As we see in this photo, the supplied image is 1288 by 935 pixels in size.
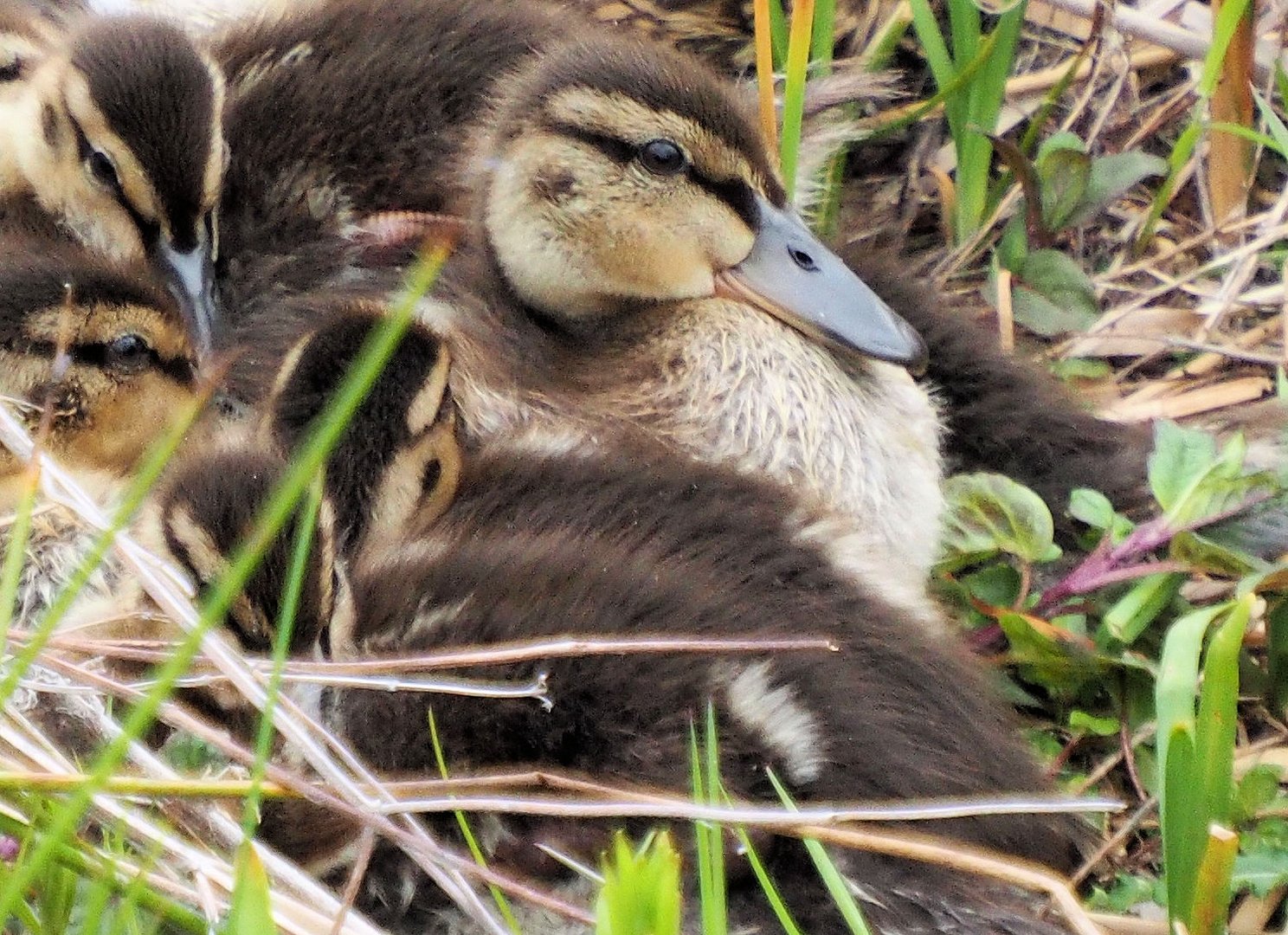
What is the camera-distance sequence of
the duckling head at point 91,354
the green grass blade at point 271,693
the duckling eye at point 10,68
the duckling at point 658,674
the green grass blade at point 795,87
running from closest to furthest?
the green grass blade at point 271,693 → the duckling at point 658,674 → the duckling head at point 91,354 → the green grass blade at point 795,87 → the duckling eye at point 10,68

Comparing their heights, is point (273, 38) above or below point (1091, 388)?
above

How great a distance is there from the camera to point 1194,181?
2.27 m

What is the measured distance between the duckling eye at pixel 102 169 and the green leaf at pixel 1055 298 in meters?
1.11

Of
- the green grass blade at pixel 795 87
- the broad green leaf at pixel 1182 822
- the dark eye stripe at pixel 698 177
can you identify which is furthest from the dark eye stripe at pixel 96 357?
the broad green leaf at pixel 1182 822

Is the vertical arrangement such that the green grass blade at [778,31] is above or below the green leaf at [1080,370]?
above

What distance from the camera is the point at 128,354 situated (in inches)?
60.6

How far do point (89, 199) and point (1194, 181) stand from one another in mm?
1438

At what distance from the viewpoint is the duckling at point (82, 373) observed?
1471 mm

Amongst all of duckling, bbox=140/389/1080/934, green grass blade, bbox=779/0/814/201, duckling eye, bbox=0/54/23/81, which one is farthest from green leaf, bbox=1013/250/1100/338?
duckling eye, bbox=0/54/23/81

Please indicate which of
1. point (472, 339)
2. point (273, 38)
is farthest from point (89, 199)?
point (472, 339)

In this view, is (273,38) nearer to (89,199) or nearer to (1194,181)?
(89,199)

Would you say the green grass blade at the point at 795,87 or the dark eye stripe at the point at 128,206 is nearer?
the dark eye stripe at the point at 128,206

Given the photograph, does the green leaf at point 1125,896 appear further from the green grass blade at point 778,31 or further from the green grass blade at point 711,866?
the green grass blade at point 778,31

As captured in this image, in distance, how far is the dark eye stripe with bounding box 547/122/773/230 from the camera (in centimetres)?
167
